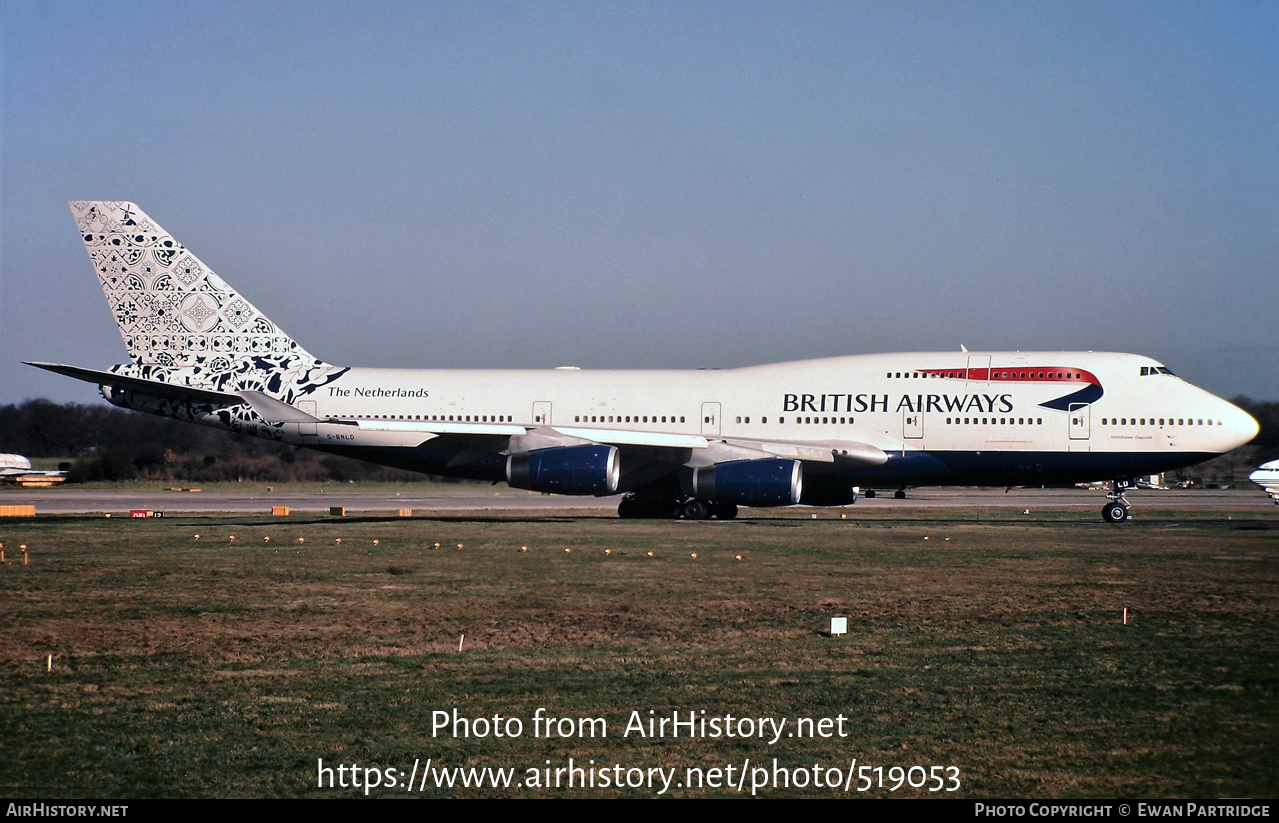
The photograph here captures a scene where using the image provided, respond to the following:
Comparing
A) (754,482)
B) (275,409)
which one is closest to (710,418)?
(754,482)

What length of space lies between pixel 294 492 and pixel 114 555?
116 feet

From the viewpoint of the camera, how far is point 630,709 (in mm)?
9195

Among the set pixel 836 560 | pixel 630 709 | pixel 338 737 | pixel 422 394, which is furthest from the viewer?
pixel 422 394

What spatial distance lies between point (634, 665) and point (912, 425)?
2231 centimetres

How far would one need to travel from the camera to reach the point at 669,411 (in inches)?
1320

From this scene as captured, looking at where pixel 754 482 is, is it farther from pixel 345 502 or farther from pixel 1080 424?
pixel 345 502

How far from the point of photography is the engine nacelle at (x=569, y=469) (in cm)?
2972

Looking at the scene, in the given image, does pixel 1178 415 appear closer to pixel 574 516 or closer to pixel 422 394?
pixel 574 516

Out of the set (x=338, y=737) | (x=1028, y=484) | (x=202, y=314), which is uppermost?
(x=202, y=314)

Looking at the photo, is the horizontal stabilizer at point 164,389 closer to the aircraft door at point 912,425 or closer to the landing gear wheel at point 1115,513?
the aircraft door at point 912,425

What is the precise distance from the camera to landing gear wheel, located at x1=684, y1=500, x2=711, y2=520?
32.3 meters

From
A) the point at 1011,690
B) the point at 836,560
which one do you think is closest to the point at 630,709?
the point at 1011,690

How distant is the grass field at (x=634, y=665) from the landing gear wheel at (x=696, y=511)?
34.8 feet

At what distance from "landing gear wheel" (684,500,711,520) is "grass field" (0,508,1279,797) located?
1062 cm
